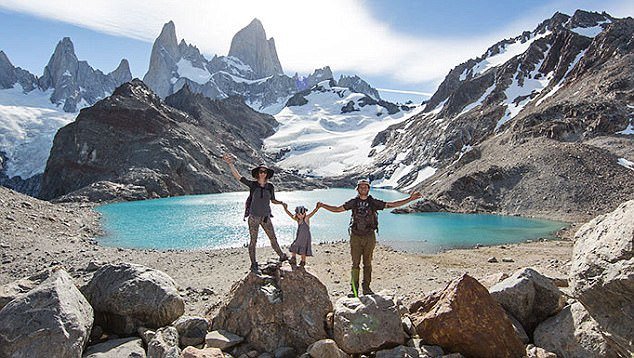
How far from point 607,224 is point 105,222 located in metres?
54.6

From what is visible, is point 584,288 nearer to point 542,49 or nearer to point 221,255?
point 221,255

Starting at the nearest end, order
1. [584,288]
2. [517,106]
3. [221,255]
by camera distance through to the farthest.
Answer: [584,288]
[221,255]
[517,106]

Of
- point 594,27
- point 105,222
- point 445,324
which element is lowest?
point 105,222

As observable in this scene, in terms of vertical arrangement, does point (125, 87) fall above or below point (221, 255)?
above

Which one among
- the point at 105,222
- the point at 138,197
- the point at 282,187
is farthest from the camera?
the point at 282,187

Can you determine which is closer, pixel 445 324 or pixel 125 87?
pixel 445 324

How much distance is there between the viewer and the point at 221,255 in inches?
1062

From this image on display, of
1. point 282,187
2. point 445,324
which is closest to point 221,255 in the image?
point 445,324

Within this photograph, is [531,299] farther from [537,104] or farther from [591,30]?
[591,30]

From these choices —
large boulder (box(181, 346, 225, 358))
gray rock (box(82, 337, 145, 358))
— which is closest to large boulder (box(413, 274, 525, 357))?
large boulder (box(181, 346, 225, 358))

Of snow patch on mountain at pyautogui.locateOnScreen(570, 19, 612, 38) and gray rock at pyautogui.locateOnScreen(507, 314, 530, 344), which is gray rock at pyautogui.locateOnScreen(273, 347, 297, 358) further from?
snow patch on mountain at pyautogui.locateOnScreen(570, 19, 612, 38)

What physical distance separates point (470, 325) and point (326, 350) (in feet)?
9.24

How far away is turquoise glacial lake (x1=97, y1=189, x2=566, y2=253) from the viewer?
124 ft

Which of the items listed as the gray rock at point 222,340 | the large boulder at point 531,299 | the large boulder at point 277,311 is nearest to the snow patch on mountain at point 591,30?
the large boulder at point 531,299
